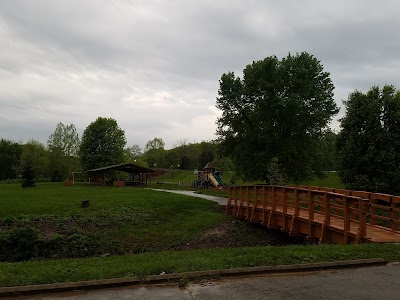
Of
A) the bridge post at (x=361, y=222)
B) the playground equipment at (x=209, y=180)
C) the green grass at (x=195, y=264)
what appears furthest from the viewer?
the playground equipment at (x=209, y=180)

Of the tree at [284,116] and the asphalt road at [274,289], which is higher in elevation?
the tree at [284,116]

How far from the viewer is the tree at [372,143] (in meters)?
20.0

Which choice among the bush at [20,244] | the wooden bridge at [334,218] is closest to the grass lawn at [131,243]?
the bush at [20,244]

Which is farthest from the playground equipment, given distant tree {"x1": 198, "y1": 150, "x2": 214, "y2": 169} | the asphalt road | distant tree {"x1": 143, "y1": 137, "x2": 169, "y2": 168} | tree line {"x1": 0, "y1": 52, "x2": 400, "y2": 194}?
distant tree {"x1": 143, "y1": 137, "x2": 169, "y2": 168}

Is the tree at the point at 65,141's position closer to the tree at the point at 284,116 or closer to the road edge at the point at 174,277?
the tree at the point at 284,116

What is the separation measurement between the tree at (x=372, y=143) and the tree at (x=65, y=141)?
205 ft

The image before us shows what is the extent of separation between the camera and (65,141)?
7575cm

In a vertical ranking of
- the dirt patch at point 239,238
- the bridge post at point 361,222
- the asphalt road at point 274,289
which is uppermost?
the bridge post at point 361,222

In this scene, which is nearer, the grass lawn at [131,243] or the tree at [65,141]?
the grass lawn at [131,243]

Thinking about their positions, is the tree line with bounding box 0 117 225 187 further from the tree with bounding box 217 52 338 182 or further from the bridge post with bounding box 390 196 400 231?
the bridge post with bounding box 390 196 400 231

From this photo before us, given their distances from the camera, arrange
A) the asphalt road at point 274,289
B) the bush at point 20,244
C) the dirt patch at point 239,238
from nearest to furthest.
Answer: the asphalt road at point 274,289 → the bush at point 20,244 → the dirt patch at point 239,238

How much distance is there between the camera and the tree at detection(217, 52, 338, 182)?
2884cm

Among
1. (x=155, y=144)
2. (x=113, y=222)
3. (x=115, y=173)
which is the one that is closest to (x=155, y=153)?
(x=155, y=144)

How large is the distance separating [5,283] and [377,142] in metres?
19.6
